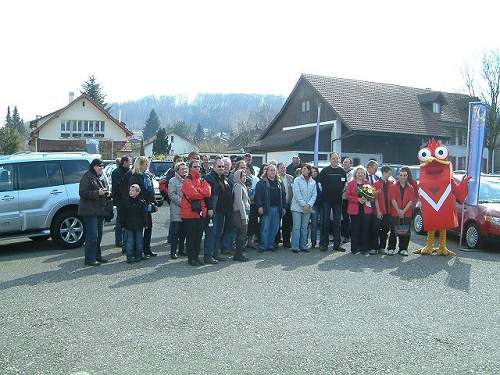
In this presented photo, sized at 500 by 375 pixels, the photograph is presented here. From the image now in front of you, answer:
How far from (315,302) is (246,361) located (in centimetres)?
218


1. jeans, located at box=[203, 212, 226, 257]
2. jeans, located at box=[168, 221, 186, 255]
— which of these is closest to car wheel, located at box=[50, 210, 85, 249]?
jeans, located at box=[168, 221, 186, 255]

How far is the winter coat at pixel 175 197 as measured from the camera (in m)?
9.56

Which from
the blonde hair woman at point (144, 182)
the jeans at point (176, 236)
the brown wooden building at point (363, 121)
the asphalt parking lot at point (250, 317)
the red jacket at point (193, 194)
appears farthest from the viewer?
the brown wooden building at point (363, 121)

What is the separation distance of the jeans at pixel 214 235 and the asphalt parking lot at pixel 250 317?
0.34 meters

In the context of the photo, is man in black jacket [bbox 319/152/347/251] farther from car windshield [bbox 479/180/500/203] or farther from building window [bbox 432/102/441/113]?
building window [bbox 432/102/441/113]

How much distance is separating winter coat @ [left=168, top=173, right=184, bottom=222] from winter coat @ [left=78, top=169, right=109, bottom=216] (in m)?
1.34

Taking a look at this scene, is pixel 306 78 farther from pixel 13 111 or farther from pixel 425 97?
pixel 13 111

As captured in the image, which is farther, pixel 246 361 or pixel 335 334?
pixel 335 334

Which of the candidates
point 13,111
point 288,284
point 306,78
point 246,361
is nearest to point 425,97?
point 306,78

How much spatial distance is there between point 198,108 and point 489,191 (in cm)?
14385

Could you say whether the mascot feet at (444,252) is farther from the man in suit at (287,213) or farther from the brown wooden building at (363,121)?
the brown wooden building at (363,121)

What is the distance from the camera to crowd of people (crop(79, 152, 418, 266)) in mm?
8812

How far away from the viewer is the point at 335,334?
5.38 metres

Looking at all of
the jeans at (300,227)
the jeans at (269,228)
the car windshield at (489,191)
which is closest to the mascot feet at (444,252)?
the car windshield at (489,191)
